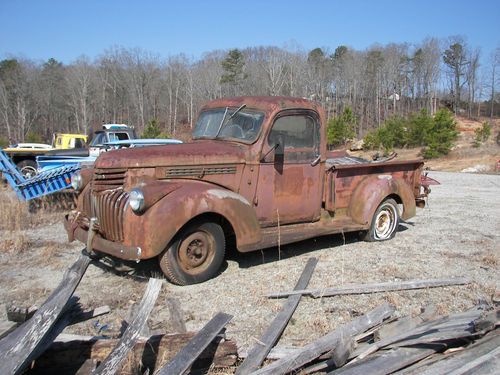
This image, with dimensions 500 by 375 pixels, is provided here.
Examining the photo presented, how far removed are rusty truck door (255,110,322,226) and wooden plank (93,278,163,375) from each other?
269 cm

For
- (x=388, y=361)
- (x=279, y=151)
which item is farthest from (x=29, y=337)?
(x=279, y=151)

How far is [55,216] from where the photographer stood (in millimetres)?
9492

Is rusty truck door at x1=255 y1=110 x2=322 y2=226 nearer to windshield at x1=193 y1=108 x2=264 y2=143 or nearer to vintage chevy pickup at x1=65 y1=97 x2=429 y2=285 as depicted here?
vintage chevy pickup at x1=65 y1=97 x2=429 y2=285

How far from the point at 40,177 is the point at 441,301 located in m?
9.03

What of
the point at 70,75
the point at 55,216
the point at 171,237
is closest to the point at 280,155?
the point at 171,237

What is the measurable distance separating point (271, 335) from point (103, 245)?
7.45ft

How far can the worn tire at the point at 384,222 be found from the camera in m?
7.16

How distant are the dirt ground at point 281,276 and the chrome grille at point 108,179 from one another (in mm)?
1106

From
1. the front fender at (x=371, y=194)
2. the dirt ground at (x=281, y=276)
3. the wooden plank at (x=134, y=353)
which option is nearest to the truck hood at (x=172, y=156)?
the dirt ground at (x=281, y=276)

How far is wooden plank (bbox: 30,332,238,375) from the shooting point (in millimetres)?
3061

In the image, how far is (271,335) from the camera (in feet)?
11.9

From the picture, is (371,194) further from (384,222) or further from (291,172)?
(291,172)

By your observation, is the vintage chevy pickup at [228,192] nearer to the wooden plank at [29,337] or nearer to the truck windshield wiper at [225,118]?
the truck windshield wiper at [225,118]

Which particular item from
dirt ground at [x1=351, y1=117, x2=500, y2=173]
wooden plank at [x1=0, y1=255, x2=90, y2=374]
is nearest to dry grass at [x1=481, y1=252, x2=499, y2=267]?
wooden plank at [x1=0, y1=255, x2=90, y2=374]
